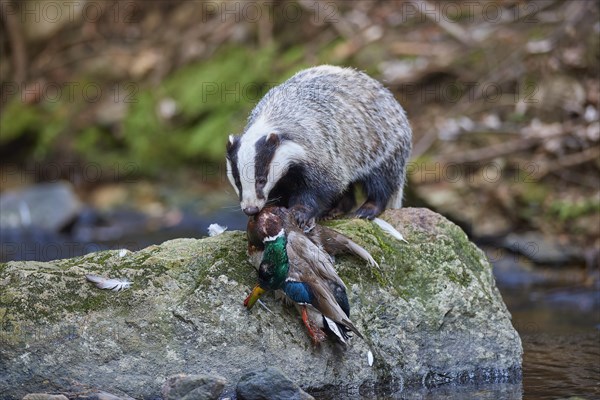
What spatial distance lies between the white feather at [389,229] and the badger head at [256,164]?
0.74m

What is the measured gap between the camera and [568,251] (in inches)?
420

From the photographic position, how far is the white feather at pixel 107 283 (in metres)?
5.19

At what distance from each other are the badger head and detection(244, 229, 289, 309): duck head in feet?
1.29

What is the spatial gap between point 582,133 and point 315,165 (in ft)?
21.0

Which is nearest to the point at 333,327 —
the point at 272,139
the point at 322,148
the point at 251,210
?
the point at 251,210

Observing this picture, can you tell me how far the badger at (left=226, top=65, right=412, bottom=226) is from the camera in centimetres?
583

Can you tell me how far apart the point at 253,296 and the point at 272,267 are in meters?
0.23

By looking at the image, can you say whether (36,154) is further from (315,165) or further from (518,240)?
(315,165)

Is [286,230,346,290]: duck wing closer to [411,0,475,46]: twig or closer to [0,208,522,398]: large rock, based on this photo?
[0,208,522,398]: large rock

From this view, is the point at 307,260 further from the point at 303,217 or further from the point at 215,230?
the point at 215,230

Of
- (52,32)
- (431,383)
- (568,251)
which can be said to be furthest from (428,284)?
(52,32)

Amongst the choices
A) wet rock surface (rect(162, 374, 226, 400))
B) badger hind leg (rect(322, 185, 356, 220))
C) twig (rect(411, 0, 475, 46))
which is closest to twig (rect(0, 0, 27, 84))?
twig (rect(411, 0, 475, 46))

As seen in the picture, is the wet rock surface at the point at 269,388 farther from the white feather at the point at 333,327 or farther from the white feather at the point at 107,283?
A: the white feather at the point at 107,283

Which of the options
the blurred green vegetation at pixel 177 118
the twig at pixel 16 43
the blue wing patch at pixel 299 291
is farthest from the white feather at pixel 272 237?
the twig at pixel 16 43
